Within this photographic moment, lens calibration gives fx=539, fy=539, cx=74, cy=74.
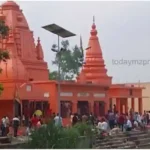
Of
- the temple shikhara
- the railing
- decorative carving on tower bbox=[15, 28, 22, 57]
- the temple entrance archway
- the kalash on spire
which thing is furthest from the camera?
the kalash on spire

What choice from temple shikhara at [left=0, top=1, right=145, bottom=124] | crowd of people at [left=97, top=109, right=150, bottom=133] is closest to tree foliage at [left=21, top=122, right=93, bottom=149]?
crowd of people at [left=97, top=109, right=150, bottom=133]

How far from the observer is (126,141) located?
2172 centimetres

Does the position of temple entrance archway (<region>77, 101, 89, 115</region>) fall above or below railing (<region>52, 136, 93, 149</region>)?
above

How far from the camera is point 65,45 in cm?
5153

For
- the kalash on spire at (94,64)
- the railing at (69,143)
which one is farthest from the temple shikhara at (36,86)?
the railing at (69,143)

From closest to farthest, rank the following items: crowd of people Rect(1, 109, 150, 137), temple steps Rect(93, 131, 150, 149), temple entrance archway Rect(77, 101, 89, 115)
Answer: temple steps Rect(93, 131, 150, 149)
crowd of people Rect(1, 109, 150, 137)
temple entrance archway Rect(77, 101, 89, 115)

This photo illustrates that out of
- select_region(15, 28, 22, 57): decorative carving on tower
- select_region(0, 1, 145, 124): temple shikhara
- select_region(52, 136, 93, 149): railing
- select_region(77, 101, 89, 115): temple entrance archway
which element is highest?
select_region(15, 28, 22, 57): decorative carving on tower

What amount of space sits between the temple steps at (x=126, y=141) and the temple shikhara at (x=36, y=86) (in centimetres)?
562

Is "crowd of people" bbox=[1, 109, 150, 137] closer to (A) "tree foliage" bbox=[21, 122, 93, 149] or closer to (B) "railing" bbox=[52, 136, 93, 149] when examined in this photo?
(B) "railing" bbox=[52, 136, 93, 149]

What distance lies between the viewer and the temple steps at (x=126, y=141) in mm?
19587

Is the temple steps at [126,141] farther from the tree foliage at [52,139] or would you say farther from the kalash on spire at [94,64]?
the kalash on spire at [94,64]

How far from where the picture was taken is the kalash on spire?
36.3 metres

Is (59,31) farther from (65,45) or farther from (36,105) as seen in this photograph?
(65,45)

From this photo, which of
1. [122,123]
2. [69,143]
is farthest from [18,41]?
[69,143]
